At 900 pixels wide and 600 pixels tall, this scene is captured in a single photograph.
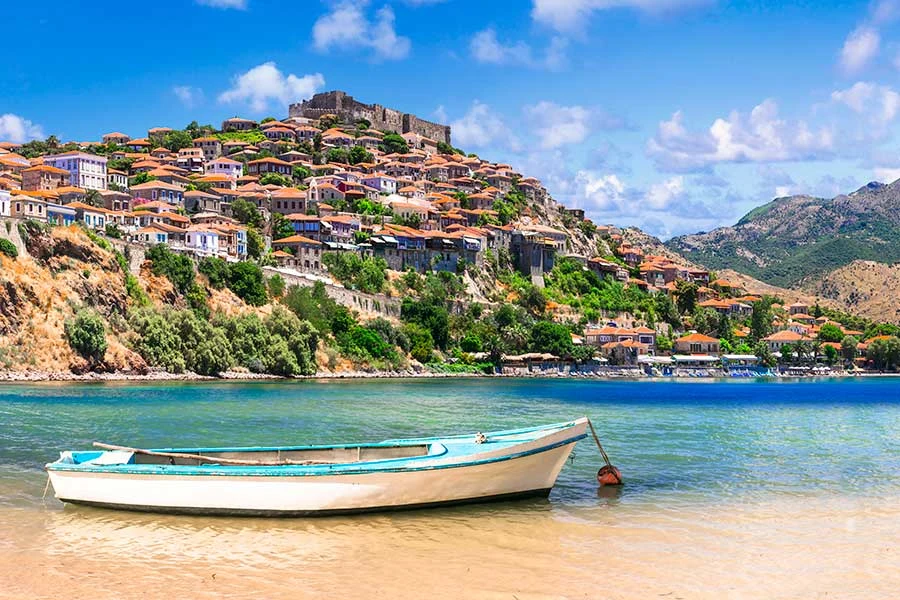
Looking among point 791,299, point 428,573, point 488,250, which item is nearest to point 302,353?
point 488,250

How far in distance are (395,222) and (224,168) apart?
861 inches

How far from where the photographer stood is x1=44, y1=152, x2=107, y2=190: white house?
87812mm

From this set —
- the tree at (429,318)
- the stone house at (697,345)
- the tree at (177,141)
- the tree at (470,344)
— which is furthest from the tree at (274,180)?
the stone house at (697,345)

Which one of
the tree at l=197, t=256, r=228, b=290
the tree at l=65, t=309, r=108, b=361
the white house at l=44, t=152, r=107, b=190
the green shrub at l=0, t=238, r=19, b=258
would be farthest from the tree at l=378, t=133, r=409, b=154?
the tree at l=65, t=309, r=108, b=361

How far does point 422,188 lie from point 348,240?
946 inches

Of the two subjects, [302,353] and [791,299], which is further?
[791,299]

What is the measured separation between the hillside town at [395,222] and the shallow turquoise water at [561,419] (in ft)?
76.3

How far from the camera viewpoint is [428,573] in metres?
12.1

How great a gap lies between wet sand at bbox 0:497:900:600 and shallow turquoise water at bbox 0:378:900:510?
5.23 ft

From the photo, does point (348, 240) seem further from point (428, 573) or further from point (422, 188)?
point (428, 573)

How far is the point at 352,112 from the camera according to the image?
13062cm

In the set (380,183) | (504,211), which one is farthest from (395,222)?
(504,211)

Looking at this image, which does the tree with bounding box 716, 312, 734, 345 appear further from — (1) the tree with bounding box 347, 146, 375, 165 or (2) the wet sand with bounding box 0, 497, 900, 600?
(2) the wet sand with bounding box 0, 497, 900, 600

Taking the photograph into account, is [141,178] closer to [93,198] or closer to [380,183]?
[93,198]
